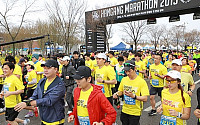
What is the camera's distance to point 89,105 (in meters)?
2.36

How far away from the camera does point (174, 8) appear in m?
11.1

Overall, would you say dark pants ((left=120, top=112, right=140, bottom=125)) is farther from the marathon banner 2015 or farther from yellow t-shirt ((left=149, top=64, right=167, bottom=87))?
the marathon banner 2015

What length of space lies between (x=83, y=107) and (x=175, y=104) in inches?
62.1

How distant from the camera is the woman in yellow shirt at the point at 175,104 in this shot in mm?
2586

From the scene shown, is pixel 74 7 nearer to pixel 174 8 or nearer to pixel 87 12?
pixel 87 12

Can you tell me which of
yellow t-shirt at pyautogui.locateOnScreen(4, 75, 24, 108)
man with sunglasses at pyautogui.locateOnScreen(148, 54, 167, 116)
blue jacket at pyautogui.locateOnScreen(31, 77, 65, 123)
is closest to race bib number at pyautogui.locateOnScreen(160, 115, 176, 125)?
blue jacket at pyautogui.locateOnScreen(31, 77, 65, 123)

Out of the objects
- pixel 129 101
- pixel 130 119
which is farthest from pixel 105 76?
pixel 130 119

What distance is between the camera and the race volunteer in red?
2.35m

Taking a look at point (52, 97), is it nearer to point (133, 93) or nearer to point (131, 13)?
point (133, 93)

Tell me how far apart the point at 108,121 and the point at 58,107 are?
1.09 m

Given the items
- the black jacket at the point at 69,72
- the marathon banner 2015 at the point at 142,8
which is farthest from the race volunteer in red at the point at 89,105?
the marathon banner 2015 at the point at 142,8

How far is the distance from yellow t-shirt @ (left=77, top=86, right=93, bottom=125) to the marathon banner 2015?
11024 mm

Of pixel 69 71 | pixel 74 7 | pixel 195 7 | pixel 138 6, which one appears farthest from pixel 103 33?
pixel 69 71

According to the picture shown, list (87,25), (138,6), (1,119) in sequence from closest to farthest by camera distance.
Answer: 1. (1,119)
2. (138,6)
3. (87,25)
